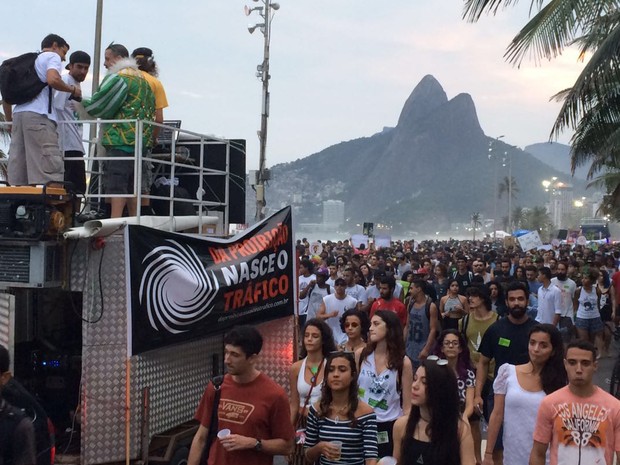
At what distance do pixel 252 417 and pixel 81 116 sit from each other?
15.8ft

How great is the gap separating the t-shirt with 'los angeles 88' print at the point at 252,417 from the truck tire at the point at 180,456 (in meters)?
1.93

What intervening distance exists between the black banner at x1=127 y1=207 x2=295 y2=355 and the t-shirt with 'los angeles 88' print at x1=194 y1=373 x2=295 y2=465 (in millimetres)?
1750

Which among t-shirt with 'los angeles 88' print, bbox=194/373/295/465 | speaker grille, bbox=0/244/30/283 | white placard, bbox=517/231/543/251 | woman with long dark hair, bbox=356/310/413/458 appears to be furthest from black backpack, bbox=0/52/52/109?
white placard, bbox=517/231/543/251

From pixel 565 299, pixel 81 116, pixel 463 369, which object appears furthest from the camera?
pixel 565 299

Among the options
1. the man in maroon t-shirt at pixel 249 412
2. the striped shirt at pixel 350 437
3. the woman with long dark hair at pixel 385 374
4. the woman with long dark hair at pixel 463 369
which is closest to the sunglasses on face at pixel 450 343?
the woman with long dark hair at pixel 463 369

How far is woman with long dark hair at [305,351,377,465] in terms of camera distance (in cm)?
478

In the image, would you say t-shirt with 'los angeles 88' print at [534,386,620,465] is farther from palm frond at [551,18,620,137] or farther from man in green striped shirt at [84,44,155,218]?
palm frond at [551,18,620,137]

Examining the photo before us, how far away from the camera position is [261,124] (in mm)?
26531

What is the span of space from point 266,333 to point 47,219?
9.09 ft

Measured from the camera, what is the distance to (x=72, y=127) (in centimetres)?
803

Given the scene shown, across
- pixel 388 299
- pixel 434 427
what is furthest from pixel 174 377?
pixel 388 299

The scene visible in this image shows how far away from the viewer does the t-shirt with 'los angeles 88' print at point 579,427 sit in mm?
4520

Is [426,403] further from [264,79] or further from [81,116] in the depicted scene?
[264,79]

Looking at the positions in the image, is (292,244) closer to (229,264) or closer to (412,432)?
(229,264)
